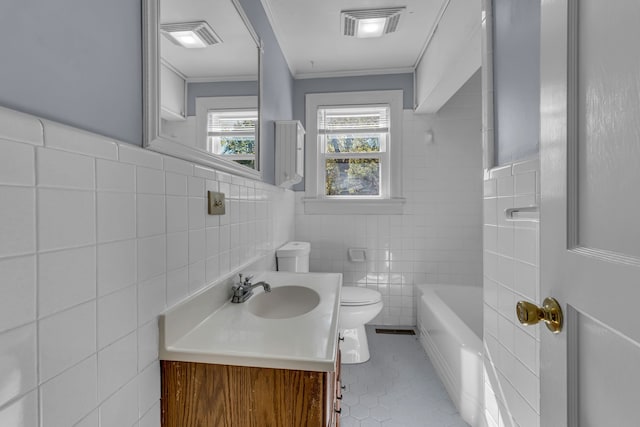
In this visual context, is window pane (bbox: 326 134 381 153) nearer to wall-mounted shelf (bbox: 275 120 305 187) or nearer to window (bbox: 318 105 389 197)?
window (bbox: 318 105 389 197)

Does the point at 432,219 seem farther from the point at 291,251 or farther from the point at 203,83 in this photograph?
the point at 203,83

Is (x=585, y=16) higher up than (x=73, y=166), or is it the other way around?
(x=585, y=16)

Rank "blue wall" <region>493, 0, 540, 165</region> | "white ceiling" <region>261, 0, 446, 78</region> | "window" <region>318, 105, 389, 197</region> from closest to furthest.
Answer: "blue wall" <region>493, 0, 540, 165</region>, "white ceiling" <region>261, 0, 446, 78</region>, "window" <region>318, 105, 389, 197</region>

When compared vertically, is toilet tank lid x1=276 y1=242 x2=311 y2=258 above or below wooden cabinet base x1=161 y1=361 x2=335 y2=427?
above

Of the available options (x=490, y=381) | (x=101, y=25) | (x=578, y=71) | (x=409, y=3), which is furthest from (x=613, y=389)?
(x=409, y=3)

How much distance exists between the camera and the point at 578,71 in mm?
553

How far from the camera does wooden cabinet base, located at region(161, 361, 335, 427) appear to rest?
80cm

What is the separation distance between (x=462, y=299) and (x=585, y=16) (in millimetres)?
2539

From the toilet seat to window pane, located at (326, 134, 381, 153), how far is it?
130cm

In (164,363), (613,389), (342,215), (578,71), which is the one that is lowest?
(164,363)

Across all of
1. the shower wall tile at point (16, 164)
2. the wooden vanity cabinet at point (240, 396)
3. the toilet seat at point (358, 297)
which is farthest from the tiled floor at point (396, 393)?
the shower wall tile at point (16, 164)

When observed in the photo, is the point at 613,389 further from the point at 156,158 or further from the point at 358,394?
the point at 358,394

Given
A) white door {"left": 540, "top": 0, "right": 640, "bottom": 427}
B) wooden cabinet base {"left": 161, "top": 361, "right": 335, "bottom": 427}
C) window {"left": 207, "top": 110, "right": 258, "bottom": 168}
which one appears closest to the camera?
white door {"left": 540, "top": 0, "right": 640, "bottom": 427}

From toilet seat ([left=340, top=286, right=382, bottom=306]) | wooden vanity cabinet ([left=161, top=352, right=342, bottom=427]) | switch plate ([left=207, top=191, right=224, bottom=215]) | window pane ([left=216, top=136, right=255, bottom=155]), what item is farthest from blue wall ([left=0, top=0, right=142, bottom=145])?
toilet seat ([left=340, top=286, right=382, bottom=306])
